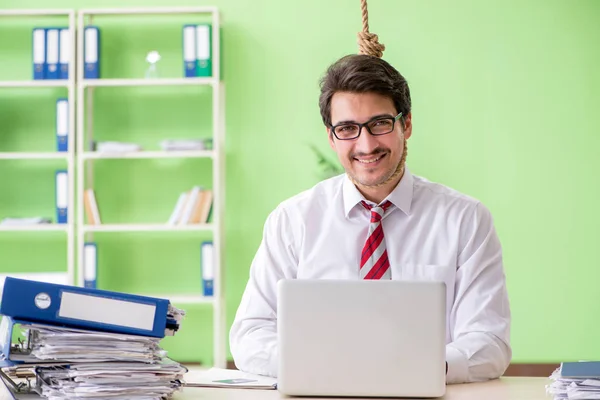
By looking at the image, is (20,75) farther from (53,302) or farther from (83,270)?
(53,302)

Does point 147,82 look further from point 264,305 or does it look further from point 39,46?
point 264,305

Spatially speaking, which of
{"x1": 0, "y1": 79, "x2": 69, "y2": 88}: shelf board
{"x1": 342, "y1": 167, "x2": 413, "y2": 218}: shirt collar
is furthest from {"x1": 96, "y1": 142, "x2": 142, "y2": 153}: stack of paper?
{"x1": 342, "y1": 167, "x2": 413, "y2": 218}: shirt collar

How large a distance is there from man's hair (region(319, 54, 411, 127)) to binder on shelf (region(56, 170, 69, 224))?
2597mm

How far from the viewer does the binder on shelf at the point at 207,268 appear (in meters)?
4.38

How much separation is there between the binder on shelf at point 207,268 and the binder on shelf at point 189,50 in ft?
2.94

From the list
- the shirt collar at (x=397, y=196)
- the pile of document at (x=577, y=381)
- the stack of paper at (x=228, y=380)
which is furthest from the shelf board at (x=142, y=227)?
the pile of document at (x=577, y=381)

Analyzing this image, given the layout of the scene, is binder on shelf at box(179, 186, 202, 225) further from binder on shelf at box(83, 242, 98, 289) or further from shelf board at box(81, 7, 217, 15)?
shelf board at box(81, 7, 217, 15)

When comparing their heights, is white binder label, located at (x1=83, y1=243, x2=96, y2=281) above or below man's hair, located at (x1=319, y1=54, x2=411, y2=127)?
below

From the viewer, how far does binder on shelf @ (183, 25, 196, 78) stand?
14.5 ft

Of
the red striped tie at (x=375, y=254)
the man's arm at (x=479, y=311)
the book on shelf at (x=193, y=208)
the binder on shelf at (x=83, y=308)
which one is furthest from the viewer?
the book on shelf at (x=193, y=208)

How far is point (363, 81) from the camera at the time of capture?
6.82ft

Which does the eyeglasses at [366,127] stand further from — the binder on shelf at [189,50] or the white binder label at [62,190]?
the white binder label at [62,190]

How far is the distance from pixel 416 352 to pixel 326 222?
84 centimetres

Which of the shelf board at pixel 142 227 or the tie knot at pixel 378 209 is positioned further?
the shelf board at pixel 142 227
